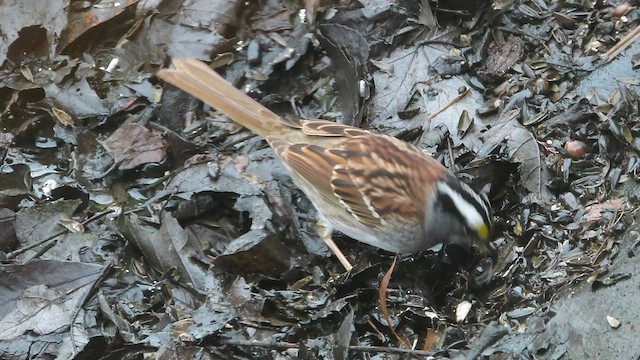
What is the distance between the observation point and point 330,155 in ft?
15.7

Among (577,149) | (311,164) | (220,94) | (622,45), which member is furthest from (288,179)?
(622,45)

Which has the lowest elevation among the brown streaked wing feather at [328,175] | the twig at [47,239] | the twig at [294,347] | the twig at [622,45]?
the twig at [294,347]

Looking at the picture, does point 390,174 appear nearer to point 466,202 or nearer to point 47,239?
point 466,202

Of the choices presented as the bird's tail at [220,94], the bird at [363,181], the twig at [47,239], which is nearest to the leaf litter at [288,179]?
the twig at [47,239]

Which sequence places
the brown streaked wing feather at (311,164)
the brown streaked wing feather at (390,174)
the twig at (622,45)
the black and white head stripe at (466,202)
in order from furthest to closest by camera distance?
the twig at (622,45)
the brown streaked wing feather at (311,164)
the brown streaked wing feather at (390,174)
the black and white head stripe at (466,202)

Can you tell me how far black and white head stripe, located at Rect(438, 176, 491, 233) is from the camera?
4.25 meters

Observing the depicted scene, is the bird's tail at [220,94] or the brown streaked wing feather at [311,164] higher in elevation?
the bird's tail at [220,94]

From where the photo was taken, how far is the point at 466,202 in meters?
4.31

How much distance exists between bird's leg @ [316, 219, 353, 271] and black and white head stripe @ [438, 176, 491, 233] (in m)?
0.66

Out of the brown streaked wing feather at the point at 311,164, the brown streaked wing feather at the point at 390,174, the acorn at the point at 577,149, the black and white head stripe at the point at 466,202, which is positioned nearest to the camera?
the black and white head stripe at the point at 466,202

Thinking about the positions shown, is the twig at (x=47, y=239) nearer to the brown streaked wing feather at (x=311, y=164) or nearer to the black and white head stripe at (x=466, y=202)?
the brown streaked wing feather at (x=311, y=164)

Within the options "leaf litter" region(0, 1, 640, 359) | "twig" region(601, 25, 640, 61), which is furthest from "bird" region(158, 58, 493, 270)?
"twig" region(601, 25, 640, 61)

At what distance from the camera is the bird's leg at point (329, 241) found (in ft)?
15.4

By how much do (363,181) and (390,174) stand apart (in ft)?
0.54
